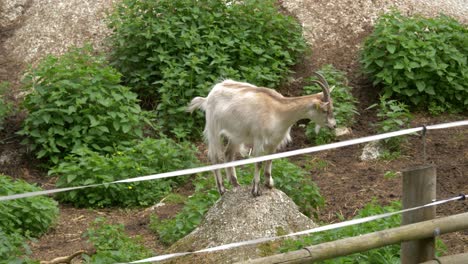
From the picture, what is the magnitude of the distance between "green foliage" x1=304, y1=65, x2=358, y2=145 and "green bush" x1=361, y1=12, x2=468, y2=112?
1.49 feet

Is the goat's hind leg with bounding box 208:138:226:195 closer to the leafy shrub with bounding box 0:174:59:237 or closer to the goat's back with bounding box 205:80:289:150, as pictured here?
the goat's back with bounding box 205:80:289:150

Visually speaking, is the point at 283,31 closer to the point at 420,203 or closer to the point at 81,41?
the point at 81,41

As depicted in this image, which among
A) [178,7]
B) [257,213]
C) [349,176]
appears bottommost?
[349,176]

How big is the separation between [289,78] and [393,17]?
174 cm

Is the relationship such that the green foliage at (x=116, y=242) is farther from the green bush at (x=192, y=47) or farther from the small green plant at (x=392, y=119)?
the small green plant at (x=392, y=119)

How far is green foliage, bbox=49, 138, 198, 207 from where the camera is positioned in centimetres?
1073

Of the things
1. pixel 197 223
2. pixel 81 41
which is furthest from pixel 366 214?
pixel 81 41

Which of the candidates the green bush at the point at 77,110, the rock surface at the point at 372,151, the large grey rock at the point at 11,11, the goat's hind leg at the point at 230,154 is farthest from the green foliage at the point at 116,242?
the large grey rock at the point at 11,11

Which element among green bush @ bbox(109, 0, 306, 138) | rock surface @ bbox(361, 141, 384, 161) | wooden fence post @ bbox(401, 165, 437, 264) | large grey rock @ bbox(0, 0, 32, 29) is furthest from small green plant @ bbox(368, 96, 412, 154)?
large grey rock @ bbox(0, 0, 32, 29)

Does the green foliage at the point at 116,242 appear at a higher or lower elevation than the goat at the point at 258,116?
lower

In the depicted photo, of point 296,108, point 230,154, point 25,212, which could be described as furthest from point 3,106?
point 296,108

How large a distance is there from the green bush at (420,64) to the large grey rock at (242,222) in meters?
4.75

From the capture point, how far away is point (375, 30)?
43.4ft

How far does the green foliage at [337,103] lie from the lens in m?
12.1
